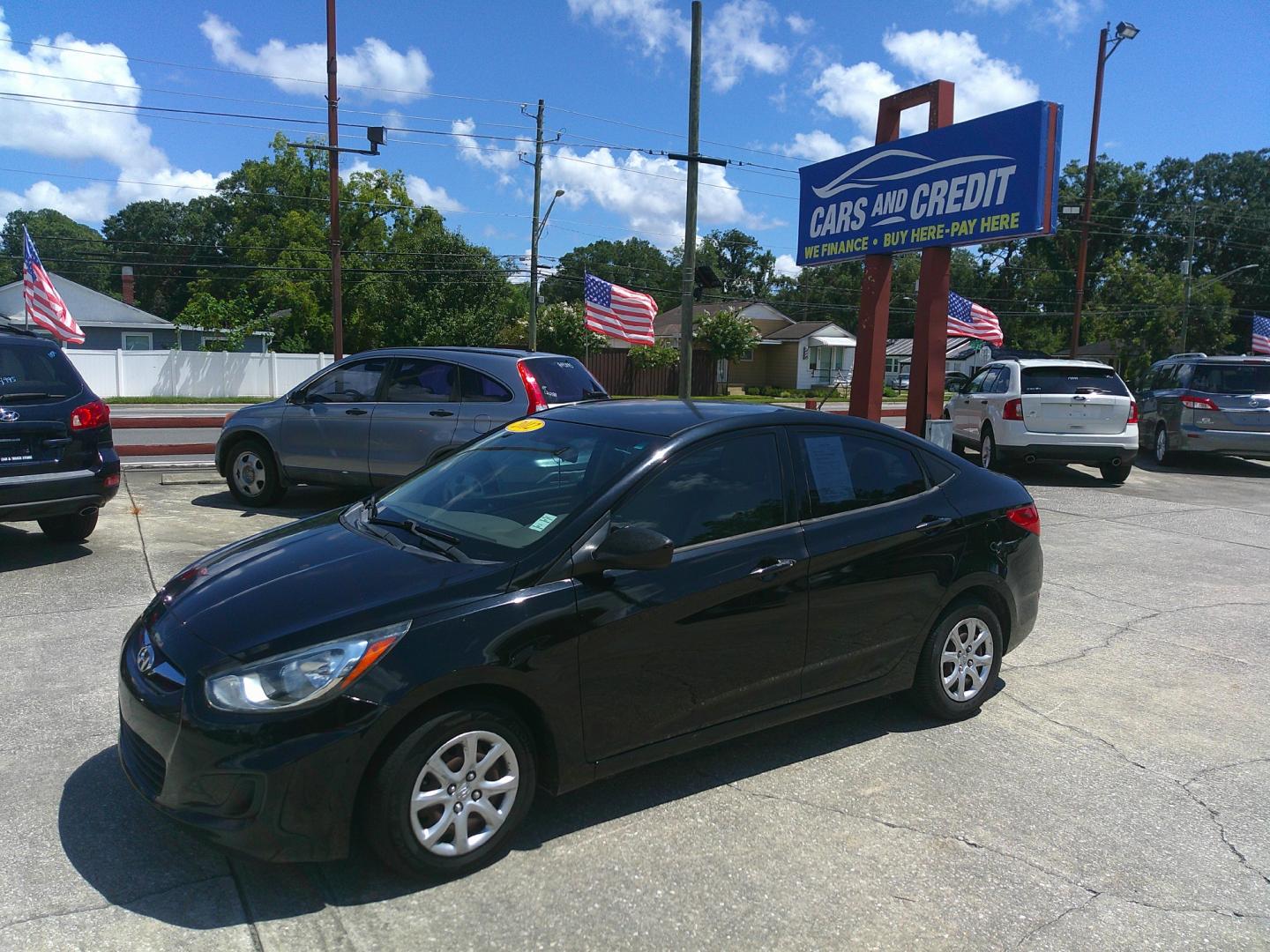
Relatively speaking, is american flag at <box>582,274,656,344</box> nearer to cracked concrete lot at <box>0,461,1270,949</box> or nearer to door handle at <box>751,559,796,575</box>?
cracked concrete lot at <box>0,461,1270,949</box>

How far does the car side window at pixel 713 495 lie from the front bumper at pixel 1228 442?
13601 mm

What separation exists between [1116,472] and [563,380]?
29.7 ft

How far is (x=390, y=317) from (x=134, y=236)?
68433 mm

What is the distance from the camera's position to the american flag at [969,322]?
23453 mm

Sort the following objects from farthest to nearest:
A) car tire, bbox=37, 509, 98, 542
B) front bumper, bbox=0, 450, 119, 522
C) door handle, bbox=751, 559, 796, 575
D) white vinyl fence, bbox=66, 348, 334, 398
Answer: white vinyl fence, bbox=66, 348, 334, 398, car tire, bbox=37, 509, 98, 542, front bumper, bbox=0, 450, 119, 522, door handle, bbox=751, 559, 796, 575

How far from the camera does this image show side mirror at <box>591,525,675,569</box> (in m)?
3.27

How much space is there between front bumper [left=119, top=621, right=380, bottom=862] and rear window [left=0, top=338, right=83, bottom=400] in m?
5.02

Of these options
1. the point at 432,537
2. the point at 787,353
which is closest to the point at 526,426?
the point at 432,537

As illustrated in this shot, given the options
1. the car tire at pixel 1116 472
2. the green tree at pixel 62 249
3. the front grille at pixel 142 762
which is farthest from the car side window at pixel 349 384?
the green tree at pixel 62 249

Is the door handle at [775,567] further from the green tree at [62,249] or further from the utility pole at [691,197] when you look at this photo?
the green tree at [62,249]

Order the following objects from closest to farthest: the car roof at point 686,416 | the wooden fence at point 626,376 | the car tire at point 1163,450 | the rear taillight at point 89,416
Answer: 1. the car roof at point 686,416
2. the rear taillight at point 89,416
3. the car tire at point 1163,450
4. the wooden fence at point 626,376

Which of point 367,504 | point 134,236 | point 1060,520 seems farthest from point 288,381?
point 134,236

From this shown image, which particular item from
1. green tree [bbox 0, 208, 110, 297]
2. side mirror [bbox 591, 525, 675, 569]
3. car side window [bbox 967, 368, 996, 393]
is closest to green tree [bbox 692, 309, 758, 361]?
car side window [bbox 967, 368, 996, 393]

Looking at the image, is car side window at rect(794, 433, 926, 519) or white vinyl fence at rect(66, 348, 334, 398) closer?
car side window at rect(794, 433, 926, 519)
